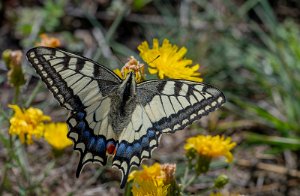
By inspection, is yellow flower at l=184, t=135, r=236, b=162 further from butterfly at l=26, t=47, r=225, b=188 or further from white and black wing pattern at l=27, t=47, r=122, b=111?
white and black wing pattern at l=27, t=47, r=122, b=111

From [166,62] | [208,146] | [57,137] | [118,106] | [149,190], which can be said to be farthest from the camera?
[57,137]

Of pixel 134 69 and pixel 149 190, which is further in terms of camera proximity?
pixel 134 69

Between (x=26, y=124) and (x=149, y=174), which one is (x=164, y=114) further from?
(x=26, y=124)

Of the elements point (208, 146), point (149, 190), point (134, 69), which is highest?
point (134, 69)

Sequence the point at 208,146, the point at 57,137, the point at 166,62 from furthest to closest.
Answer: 1. the point at 57,137
2. the point at 208,146
3. the point at 166,62

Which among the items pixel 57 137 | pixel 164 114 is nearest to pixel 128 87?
pixel 164 114

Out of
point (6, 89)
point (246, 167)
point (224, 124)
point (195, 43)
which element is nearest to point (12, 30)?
point (6, 89)

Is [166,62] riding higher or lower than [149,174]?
higher
